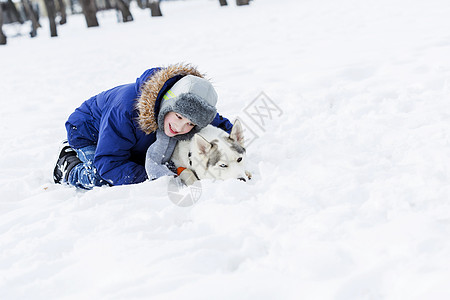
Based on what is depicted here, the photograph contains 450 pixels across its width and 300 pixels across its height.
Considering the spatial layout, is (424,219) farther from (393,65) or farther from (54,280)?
(393,65)

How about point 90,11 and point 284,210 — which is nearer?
point 284,210

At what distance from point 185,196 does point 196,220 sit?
0.42 metres

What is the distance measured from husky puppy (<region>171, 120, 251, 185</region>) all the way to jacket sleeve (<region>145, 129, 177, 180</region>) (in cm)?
15

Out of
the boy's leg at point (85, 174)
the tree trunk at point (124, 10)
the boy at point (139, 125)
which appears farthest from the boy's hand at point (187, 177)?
the tree trunk at point (124, 10)

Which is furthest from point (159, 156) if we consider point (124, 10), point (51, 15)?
point (124, 10)

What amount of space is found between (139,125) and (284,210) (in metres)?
1.55

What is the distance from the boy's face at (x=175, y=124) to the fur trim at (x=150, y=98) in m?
0.10

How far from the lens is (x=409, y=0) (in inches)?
457

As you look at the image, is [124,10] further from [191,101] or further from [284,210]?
[284,210]

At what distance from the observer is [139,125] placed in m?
3.54

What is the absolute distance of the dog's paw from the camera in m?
3.48

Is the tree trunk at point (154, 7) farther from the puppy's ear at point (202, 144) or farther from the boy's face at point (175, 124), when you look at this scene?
the puppy's ear at point (202, 144)

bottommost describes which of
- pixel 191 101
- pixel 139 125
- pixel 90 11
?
pixel 90 11

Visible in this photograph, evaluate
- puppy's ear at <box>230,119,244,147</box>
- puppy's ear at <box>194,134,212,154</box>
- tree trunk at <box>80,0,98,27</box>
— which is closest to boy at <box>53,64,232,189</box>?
puppy's ear at <box>194,134,212,154</box>
